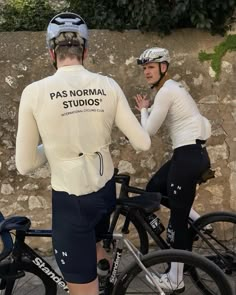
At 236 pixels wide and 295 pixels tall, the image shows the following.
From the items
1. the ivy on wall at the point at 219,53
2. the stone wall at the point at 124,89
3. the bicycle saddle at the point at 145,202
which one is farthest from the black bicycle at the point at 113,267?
the ivy on wall at the point at 219,53

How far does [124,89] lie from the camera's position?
489 centimetres

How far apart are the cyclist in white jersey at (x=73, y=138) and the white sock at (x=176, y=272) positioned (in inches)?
23.6

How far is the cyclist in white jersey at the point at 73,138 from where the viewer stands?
8.57 ft

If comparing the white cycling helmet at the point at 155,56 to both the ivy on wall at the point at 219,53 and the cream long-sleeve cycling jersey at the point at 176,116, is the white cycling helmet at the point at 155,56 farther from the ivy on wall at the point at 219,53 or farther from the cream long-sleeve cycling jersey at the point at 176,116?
the ivy on wall at the point at 219,53

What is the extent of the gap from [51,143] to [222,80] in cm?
267

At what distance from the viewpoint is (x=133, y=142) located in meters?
2.86

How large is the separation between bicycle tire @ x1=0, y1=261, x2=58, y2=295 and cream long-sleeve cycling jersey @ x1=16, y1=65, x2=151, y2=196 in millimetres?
633

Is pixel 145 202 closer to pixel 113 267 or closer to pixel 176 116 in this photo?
pixel 113 267

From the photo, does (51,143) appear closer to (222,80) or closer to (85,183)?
(85,183)

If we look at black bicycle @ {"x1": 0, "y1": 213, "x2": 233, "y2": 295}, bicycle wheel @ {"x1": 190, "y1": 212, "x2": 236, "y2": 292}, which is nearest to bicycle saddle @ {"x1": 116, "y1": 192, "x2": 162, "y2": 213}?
black bicycle @ {"x1": 0, "y1": 213, "x2": 233, "y2": 295}

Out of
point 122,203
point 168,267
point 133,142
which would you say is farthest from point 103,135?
point 168,267

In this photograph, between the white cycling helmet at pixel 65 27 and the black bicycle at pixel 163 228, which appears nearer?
the white cycling helmet at pixel 65 27

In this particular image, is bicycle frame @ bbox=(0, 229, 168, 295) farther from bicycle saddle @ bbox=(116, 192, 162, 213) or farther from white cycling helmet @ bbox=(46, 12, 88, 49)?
white cycling helmet @ bbox=(46, 12, 88, 49)

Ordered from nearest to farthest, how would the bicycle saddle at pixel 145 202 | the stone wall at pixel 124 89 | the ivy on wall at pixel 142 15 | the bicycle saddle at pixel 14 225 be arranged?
the bicycle saddle at pixel 14 225 → the bicycle saddle at pixel 145 202 → the ivy on wall at pixel 142 15 → the stone wall at pixel 124 89
